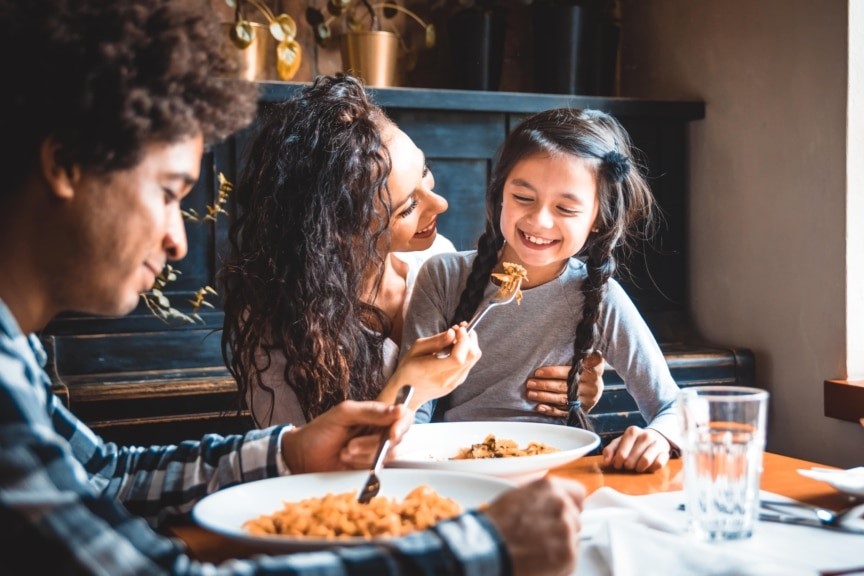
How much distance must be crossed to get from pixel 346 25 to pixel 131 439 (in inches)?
62.0

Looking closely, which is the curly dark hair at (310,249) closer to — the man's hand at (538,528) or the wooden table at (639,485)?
the wooden table at (639,485)

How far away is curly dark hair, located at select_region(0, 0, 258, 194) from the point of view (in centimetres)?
80

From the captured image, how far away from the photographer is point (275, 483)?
1.16 meters

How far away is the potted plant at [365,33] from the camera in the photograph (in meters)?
3.06

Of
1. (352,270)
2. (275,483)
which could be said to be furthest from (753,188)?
(275,483)

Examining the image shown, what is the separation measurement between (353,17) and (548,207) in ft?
4.65

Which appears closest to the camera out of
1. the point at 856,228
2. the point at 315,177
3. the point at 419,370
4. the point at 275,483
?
the point at 275,483

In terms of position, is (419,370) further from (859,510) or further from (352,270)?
(859,510)

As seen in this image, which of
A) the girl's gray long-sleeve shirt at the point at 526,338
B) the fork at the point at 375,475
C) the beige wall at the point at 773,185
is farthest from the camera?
the beige wall at the point at 773,185

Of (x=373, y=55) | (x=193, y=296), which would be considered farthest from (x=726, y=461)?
(x=373, y=55)

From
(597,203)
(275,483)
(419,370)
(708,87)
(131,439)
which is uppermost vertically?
(708,87)

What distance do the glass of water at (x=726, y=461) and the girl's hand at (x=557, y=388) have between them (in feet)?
3.28

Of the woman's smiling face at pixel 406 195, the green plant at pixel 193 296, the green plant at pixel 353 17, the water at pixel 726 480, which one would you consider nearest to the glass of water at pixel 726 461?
the water at pixel 726 480

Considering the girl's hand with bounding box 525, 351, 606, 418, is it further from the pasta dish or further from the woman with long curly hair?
the pasta dish
